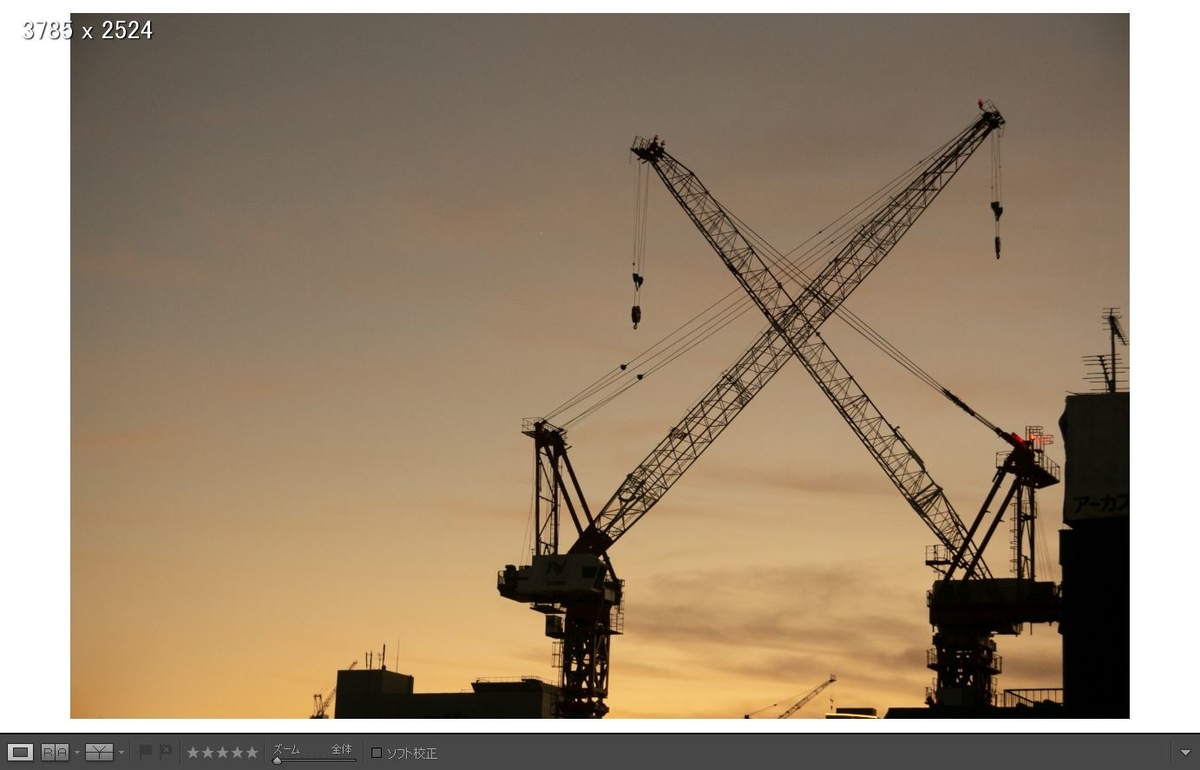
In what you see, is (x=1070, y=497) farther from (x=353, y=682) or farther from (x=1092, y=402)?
(x=353, y=682)

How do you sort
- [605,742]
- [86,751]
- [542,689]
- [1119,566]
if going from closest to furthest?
[86,751]
[605,742]
[1119,566]
[542,689]

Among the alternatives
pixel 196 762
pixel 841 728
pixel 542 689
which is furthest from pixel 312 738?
pixel 542 689

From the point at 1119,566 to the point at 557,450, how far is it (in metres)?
75.6

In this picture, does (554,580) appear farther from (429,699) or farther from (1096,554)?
(1096,554)

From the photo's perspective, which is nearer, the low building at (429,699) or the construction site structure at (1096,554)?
the construction site structure at (1096,554)

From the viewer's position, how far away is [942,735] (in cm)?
7169

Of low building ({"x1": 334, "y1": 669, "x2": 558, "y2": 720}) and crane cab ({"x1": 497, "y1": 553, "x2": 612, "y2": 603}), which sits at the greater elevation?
crane cab ({"x1": 497, "y1": 553, "x2": 612, "y2": 603})

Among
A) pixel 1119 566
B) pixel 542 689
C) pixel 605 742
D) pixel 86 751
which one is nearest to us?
pixel 86 751

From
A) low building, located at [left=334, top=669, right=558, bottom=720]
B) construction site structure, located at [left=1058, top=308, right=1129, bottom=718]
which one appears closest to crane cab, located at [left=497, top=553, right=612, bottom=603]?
low building, located at [left=334, top=669, right=558, bottom=720]

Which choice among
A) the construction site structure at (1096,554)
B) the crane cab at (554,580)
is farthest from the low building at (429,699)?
the construction site structure at (1096,554)

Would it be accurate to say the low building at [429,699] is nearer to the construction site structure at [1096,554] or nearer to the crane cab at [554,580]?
the crane cab at [554,580]

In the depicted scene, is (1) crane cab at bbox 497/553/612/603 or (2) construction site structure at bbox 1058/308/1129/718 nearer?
(2) construction site structure at bbox 1058/308/1129/718

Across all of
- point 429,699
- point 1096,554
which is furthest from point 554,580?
point 1096,554

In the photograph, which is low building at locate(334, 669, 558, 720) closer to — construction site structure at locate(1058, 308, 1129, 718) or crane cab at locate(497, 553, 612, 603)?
crane cab at locate(497, 553, 612, 603)
